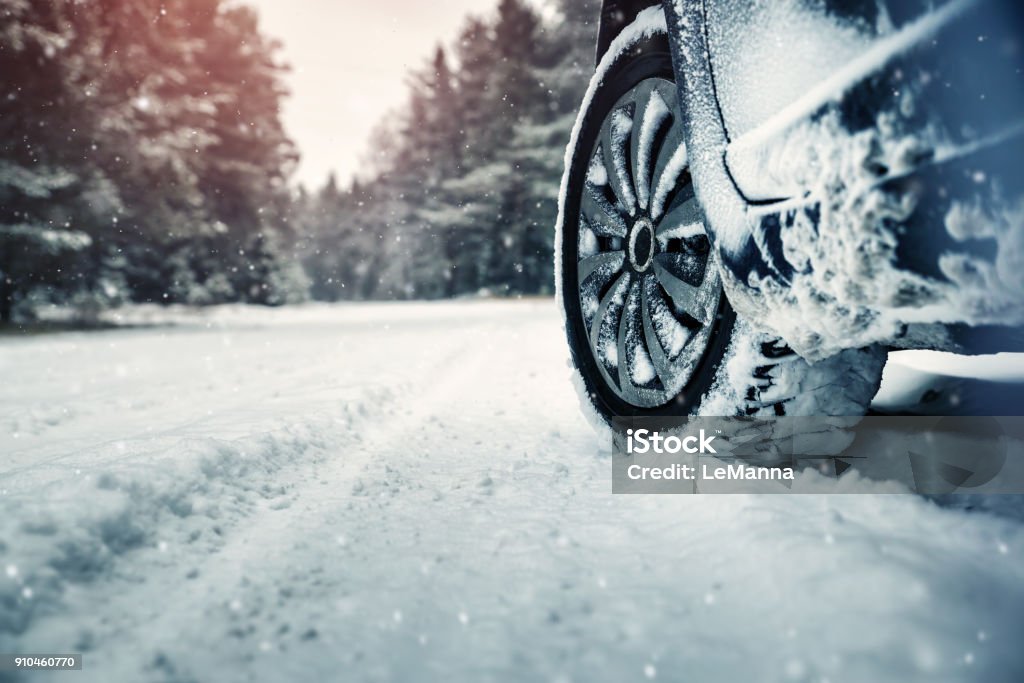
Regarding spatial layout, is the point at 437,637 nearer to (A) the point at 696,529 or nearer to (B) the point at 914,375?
(A) the point at 696,529

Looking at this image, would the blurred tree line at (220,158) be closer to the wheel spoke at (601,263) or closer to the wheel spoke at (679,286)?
the wheel spoke at (601,263)

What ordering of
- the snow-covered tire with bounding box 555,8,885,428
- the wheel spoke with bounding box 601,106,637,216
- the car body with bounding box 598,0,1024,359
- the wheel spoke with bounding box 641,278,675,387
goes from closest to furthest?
1. the car body with bounding box 598,0,1024,359
2. the snow-covered tire with bounding box 555,8,885,428
3. the wheel spoke with bounding box 641,278,675,387
4. the wheel spoke with bounding box 601,106,637,216

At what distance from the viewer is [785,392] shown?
170 centimetres

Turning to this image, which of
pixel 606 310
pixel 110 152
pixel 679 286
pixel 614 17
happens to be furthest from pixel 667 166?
pixel 110 152

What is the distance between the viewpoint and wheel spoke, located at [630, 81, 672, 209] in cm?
208

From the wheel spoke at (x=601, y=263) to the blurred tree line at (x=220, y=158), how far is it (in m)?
11.3

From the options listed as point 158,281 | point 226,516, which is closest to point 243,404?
point 226,516

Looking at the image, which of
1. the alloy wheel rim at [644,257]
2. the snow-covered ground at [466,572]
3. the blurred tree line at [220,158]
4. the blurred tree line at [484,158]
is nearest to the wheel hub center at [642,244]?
the alloy wheel rim at [644,257]

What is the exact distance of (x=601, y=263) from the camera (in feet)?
8.06

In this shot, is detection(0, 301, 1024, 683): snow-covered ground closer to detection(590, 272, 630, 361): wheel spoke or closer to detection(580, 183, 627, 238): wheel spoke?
detection(590, 272, 630, 361): wheel spoke

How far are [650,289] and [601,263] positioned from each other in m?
0.35

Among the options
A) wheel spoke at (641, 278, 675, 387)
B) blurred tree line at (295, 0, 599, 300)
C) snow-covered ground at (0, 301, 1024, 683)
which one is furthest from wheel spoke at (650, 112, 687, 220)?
blurred tree line at (295, 0, 599, 300)

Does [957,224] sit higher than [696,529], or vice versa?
[957,224]

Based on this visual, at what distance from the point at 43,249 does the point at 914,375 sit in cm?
1340
